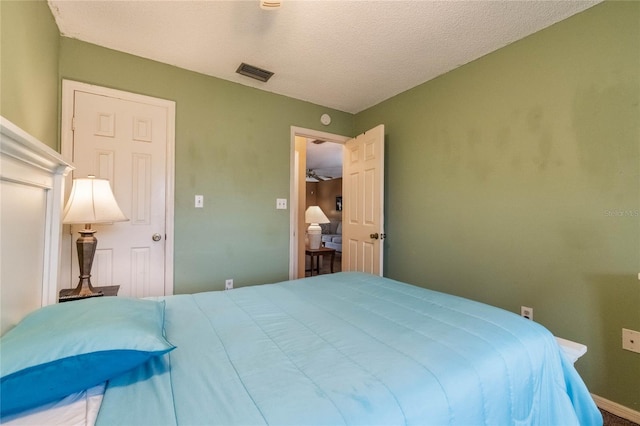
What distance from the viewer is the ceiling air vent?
97.1 inches

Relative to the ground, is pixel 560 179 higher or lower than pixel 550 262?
higher

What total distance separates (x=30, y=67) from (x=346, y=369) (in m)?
2.13

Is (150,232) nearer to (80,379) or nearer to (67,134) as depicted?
(67,134)

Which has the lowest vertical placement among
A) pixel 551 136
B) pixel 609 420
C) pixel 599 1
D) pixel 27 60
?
pixel 609 420

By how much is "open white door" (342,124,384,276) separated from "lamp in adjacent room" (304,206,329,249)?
0.89 metres

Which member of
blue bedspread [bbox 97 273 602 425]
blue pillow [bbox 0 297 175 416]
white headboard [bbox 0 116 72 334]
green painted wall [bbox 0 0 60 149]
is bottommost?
blue bedspread [bbox 97 273 602 425]

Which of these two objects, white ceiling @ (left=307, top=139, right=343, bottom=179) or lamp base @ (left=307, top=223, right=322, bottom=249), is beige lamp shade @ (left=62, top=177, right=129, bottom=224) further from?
white ceiling @ (left=307, top=139, right=343, bottom=179)

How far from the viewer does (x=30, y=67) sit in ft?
4.86

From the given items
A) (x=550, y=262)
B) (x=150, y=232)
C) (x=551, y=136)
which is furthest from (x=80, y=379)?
(x=551, y=136)

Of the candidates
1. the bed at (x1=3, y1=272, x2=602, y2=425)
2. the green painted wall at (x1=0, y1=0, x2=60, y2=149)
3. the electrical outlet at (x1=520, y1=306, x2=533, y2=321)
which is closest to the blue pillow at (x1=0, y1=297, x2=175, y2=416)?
the bed at (x1=3, y1=272, x2=602, y2=425)

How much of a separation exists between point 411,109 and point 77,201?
9.30 feet

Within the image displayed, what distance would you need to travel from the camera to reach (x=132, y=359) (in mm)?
745

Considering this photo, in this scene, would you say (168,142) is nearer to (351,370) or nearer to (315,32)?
(315,32)

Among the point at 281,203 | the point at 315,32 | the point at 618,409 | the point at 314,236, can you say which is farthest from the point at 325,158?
the point at 618,409
